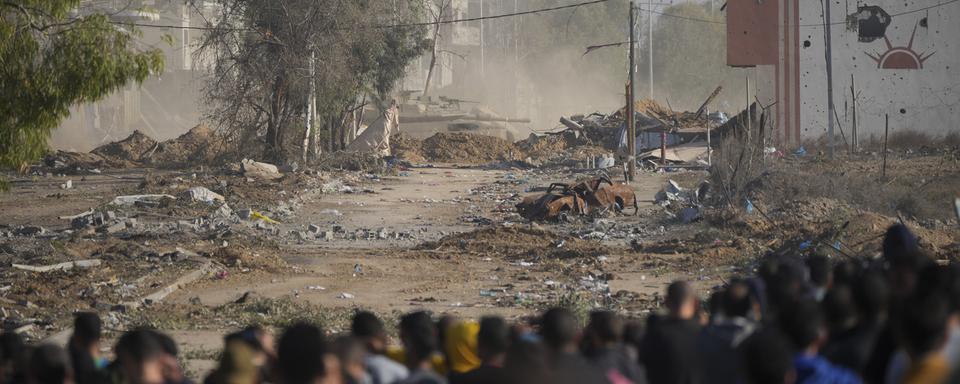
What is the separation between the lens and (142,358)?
5129 mm

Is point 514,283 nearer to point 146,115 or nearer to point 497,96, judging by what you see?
point 146,115

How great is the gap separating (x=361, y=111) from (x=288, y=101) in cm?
937

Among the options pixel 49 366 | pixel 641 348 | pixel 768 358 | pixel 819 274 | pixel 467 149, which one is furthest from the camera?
pixel 467 149

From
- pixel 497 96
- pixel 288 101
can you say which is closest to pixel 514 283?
pixel 288 101

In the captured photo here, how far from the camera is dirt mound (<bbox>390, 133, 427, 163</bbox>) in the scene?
41531 mm

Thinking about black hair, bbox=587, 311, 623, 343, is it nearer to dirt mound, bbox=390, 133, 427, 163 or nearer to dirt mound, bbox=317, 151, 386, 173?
dirt mound, bbox=317, 151, 386, 173

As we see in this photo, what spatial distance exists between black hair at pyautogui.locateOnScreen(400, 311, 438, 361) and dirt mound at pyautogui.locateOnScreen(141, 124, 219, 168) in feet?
101

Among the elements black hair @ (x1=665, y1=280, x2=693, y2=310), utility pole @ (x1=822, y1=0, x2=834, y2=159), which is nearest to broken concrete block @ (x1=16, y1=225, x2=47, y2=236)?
black hair @ (x1=665, y1=280, x2=693, y2=310)

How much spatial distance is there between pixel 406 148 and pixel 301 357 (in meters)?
38.5

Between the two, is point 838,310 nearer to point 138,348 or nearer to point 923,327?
point 923,327

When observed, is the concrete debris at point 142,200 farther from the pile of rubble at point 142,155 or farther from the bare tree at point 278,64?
the pile of rubble at point 142,155

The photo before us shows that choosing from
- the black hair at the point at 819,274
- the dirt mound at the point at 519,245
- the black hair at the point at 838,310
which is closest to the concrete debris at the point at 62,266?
the dirt mound at the point at 519,245

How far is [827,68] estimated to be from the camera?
38.6m

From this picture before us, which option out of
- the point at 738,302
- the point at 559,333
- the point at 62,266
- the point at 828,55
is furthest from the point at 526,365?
the point at 828,55
